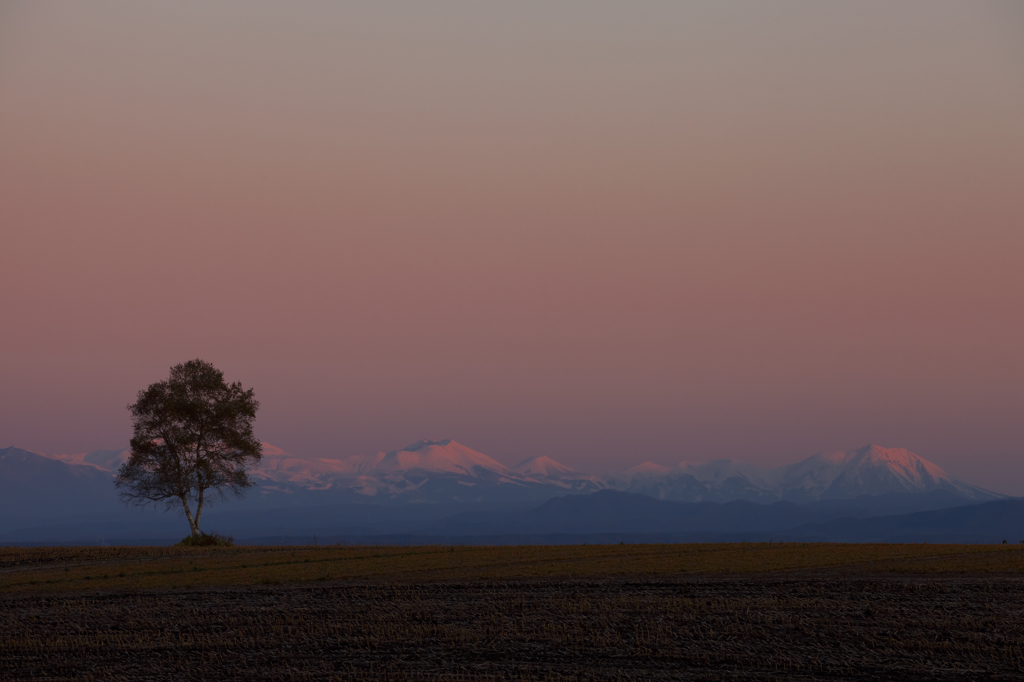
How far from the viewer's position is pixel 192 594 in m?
43.2

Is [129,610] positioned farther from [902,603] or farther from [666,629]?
[902,603]

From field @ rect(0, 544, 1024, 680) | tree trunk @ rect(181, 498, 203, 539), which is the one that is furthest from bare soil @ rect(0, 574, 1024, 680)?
tree trunk @ rect(181, 498, 203, 539)

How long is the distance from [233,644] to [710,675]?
15695 millimetres

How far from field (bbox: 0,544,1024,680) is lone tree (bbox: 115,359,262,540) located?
83.4 ft

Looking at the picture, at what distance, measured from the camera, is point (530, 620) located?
110 feet

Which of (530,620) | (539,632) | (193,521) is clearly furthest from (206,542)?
(539,632)

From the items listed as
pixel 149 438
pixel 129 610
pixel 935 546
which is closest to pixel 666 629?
pixel 129 610

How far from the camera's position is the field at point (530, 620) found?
2669 cm

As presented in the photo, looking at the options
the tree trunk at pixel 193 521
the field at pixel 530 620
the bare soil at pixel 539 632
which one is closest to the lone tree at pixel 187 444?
the tree trunk at pixel 193 521

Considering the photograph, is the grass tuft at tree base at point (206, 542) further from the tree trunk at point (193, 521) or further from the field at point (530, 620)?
the field at point (530, 620)

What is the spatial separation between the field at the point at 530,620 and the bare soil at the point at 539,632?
11cm

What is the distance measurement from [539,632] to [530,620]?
2314mm

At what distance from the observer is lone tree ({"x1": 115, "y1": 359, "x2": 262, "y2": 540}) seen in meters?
81.4

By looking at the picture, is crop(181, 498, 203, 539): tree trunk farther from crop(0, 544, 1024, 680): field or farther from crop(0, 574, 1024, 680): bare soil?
crop(0, 574, 1024, 680): bare soil
